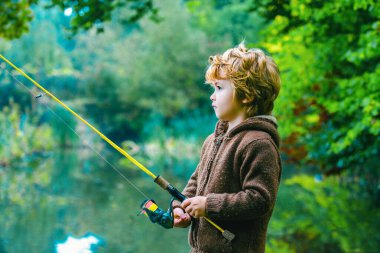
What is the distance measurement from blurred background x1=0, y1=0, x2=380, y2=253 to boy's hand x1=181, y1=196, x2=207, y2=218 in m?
0.49

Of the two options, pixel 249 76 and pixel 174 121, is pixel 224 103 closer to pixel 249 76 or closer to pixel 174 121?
pixel 249 76

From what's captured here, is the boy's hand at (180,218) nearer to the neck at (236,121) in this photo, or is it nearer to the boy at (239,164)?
the boy at (239,164)

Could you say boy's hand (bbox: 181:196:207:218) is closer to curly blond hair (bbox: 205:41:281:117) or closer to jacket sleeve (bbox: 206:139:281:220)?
jacket sleeve (bbox: 206:139:281:220)

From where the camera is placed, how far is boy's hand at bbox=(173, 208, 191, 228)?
94.7 inches

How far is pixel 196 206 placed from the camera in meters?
2.21

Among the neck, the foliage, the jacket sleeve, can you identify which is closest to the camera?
the jacket sleeve

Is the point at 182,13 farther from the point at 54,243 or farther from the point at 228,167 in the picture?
the point at 228,167

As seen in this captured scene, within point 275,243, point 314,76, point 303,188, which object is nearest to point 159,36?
point 303,188

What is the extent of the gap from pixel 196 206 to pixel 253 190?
22 centimetres

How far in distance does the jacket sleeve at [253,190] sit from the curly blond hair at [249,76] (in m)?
0.20

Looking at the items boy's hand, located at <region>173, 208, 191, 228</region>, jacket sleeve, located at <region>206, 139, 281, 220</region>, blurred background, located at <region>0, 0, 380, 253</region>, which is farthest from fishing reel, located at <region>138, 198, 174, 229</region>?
blurred background, located at <region>0, 0, 380, 253</region>

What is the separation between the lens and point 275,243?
21.4ft

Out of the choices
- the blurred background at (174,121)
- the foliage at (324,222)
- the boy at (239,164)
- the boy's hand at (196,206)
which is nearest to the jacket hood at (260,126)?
the boy at (239,164)

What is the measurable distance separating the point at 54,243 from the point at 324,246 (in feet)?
9.32
